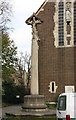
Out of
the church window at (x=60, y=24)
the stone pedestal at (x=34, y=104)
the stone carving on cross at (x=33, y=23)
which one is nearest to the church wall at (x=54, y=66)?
the church window at (x=60, y=24)

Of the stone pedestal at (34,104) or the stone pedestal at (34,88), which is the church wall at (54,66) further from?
the stone pedestal at (34,104)

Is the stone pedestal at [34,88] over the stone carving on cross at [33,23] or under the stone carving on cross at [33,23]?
under

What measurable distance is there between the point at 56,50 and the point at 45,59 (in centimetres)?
193

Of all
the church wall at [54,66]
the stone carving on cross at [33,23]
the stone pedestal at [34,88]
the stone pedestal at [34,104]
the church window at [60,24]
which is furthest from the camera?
the church window at [60,24]

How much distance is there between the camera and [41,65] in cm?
4694

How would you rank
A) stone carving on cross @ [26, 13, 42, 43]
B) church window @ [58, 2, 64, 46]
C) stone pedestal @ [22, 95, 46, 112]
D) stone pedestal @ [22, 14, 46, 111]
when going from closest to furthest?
stone pedestal @ [22, 95, 46, 112]
stone pedestal @ [22, 14, 46, 111]
stone carving on cross @ [26, 13, 42, 43]
church window @ [58, 2, 64, 46]

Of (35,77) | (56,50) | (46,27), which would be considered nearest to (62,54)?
(56,50)

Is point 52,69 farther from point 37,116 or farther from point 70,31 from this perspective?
point 37,116

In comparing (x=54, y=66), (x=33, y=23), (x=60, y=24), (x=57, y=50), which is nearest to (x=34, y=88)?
(x=33, y=23)

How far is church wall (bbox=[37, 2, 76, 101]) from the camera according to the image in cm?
4694

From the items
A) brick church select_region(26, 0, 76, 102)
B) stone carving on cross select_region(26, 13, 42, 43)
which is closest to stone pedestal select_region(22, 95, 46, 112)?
stone carving on cross select_region(26, 13, 42, 43)

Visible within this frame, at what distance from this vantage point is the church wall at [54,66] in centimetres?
4694

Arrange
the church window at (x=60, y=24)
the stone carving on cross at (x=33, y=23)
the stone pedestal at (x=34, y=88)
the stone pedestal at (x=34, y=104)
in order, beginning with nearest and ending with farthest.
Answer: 1. the stone pedestal at (x=34, y=104)
2. the stone pedestal at (x=34, y=88)
3. the stone carving on cross at (x=33, y=23)
4. the church window at (x=60, y=24)

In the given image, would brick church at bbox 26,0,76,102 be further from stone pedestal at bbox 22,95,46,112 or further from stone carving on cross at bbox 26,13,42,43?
stone pedestal at bbox 22,95,46,112
